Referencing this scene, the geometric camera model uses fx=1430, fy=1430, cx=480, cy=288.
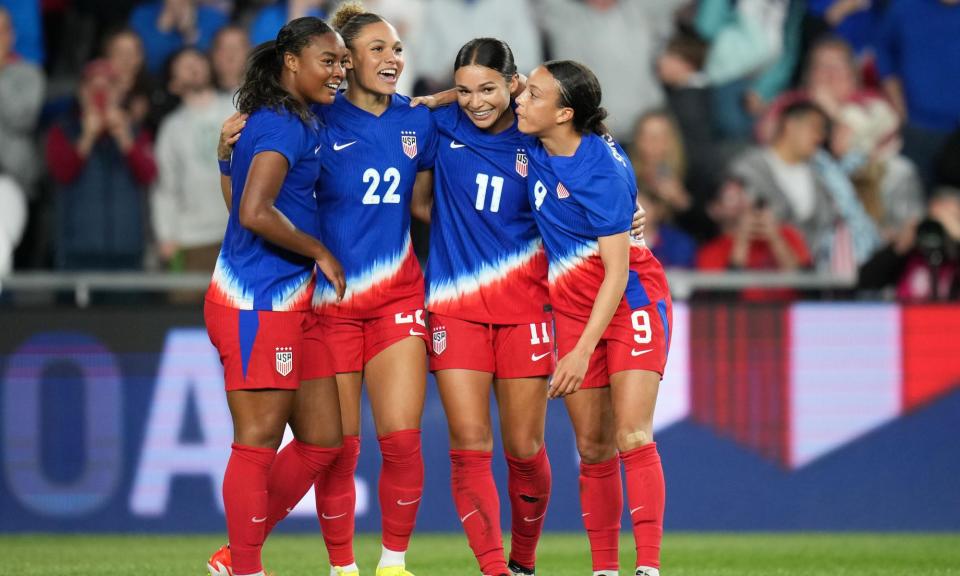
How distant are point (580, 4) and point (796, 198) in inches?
90.6

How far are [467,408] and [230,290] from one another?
3.68 feet

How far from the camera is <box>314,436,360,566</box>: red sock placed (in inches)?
244

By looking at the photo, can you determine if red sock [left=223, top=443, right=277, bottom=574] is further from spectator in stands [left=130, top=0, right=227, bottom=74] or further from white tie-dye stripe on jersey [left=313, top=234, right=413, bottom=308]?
spectator in stands [left=130, top=0, right=227, bottom=74]

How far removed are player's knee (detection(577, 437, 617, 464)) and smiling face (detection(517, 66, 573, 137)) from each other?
1.32 metres

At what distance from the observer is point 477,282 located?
20.1 ft

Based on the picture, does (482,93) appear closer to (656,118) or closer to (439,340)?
(439,340)

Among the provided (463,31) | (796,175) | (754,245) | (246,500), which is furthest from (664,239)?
(246,500)

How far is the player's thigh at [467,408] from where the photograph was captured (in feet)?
19.7

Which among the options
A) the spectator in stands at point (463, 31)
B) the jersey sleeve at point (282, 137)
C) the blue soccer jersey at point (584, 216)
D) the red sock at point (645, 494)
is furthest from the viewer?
the spectator in stands at point (463, 31)

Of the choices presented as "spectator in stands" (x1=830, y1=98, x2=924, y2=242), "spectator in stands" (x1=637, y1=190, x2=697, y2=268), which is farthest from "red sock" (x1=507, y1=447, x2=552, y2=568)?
"spectator in stands" (x1=830, y1=98, x2=924, y2=242)

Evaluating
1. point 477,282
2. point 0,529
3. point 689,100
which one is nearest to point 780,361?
point 689,100

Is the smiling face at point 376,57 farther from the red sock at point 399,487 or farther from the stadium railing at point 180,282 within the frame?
the stadium railing at point 180,282

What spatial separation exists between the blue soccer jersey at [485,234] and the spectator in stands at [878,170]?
5.90 metres

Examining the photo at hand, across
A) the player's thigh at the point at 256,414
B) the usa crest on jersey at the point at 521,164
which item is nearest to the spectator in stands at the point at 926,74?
the usa crest on jersey at the point at 521,164
